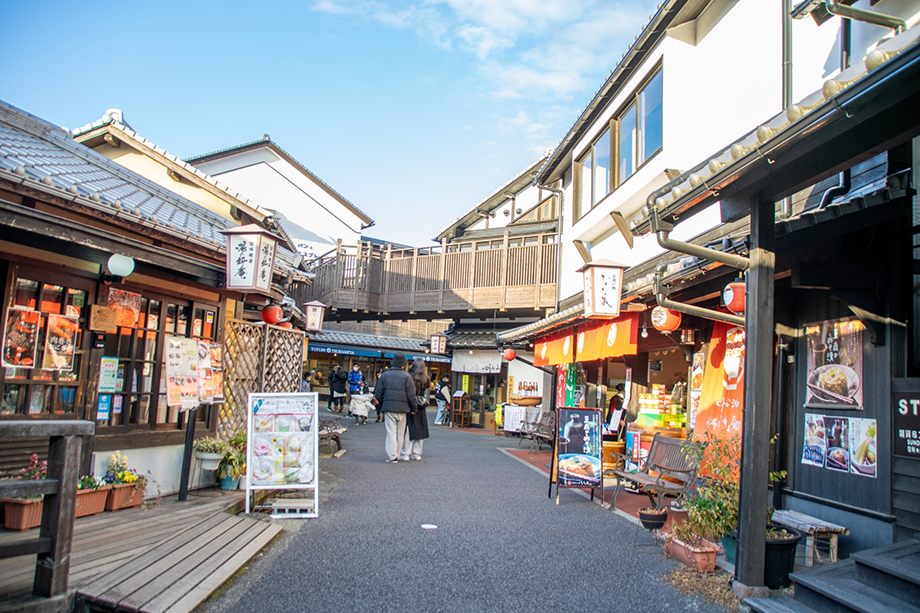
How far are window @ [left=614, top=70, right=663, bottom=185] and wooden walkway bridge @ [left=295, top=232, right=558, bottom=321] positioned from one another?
6.48 m

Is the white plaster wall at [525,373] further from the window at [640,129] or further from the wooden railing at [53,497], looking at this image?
the wooden railing at [53,497]

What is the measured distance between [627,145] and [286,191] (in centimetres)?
2023

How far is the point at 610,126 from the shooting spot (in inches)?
511

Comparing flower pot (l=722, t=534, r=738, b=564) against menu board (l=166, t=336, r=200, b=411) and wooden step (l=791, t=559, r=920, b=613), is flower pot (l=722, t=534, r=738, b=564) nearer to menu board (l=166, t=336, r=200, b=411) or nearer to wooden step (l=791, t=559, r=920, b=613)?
wooden step (l=791, t=559, r=920, b=613)

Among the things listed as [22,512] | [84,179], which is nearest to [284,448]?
[22,512]

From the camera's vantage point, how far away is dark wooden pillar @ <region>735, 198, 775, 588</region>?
4551mm

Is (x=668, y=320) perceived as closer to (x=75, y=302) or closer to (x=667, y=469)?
(x=667, y=469)

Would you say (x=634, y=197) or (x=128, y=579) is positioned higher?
(x=634, y=197)

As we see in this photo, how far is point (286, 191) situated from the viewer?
2852 cm

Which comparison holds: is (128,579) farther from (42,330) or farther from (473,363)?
(473,363)

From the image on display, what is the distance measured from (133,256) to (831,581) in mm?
6504

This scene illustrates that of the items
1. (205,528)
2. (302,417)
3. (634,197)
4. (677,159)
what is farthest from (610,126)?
(205,528)


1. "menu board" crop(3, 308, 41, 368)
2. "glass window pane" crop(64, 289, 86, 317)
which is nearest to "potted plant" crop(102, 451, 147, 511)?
"menu board" crop(3, 308, 41, 368)

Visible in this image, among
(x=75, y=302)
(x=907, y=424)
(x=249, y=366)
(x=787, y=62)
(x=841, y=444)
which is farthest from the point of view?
(x=249, y=366)
